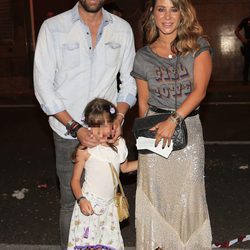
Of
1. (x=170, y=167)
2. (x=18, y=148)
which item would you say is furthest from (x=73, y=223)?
(x=18, y=148)

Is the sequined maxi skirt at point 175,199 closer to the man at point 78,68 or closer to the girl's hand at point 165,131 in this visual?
the girl's hand at point 165,131

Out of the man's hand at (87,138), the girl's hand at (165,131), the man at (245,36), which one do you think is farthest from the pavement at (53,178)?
the man at (245,36)

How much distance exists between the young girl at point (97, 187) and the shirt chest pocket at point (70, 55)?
1.06 feet

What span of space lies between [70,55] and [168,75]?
72 cm

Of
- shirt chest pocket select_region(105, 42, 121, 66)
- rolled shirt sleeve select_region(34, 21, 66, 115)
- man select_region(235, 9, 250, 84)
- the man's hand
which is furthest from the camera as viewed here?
man select_region(235, 9, 250, 84)

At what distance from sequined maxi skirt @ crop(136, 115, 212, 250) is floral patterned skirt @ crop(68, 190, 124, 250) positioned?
188mm

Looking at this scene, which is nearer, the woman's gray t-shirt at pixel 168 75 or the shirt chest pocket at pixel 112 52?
the woman's gray t-shirt at pixel 168 75

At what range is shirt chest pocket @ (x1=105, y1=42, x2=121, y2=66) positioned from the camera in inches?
152

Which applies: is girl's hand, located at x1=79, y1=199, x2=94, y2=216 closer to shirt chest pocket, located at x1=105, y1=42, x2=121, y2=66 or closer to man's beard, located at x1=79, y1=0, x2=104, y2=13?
shirt chest pocket, located at x1=105, y1=42, x2=121, y2=66

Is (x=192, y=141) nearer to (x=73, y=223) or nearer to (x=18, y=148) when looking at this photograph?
(x=73, y=223)

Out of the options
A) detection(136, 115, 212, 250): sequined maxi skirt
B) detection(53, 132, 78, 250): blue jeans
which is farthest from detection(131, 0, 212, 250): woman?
detection(53, 132, 78, 250): blue jeans

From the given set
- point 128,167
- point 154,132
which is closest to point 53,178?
point 128,167

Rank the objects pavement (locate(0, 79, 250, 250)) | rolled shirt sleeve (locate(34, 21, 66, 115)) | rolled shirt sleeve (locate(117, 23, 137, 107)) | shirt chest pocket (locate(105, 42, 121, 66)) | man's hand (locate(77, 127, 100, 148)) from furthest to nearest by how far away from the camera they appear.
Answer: pavement (locate(0, 79, 250, 250)) < rolled shirt sleeve (locate(117, 23, 137, 107)) < shirt chest pocket (locate(105, 42, 121, 66)) < rolled shirt sleeve (locate(34, 21, 66, 115)) < man's hand (locate(77, 127, 100, 148))

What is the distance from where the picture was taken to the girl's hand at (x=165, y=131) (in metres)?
3.49
